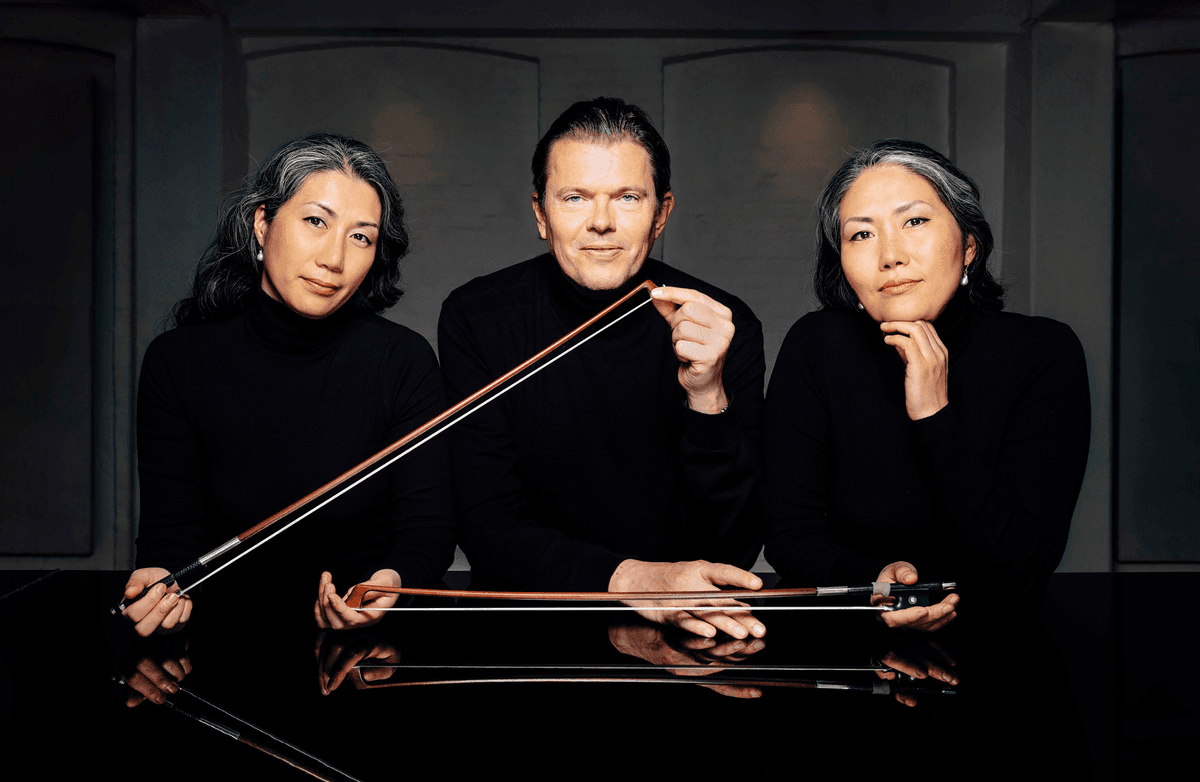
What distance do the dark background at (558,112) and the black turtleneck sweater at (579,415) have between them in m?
2.12

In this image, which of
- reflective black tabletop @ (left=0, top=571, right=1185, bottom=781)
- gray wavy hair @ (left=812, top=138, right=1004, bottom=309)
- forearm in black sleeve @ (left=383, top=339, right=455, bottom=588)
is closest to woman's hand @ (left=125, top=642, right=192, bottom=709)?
reflective black tabletop @ (left=0, top=571, right=1185, bottom=781)

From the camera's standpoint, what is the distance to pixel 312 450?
1688 mm

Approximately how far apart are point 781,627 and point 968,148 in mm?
3207

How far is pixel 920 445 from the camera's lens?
155 cm

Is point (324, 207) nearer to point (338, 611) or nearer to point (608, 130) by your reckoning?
point (608, 130)

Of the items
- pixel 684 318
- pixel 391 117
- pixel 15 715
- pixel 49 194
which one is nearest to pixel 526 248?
pixel 391 117

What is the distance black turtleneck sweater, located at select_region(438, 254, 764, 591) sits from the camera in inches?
68.4

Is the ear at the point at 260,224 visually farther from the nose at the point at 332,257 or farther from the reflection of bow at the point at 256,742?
the reflection of bow at the point at 256,742

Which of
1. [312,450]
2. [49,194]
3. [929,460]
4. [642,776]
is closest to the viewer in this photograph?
[642,776]

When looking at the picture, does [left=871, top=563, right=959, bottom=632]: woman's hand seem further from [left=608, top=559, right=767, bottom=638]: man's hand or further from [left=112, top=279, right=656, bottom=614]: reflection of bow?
[left=112, top=279, right=656, bottom=614]: reflection of bow

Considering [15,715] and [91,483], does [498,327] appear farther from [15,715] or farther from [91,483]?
[91,483]

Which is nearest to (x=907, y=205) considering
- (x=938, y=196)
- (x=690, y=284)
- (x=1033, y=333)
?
(x=938, y=196)

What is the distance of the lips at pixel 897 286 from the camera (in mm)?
1629

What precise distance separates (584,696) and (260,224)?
1159 millimetres
